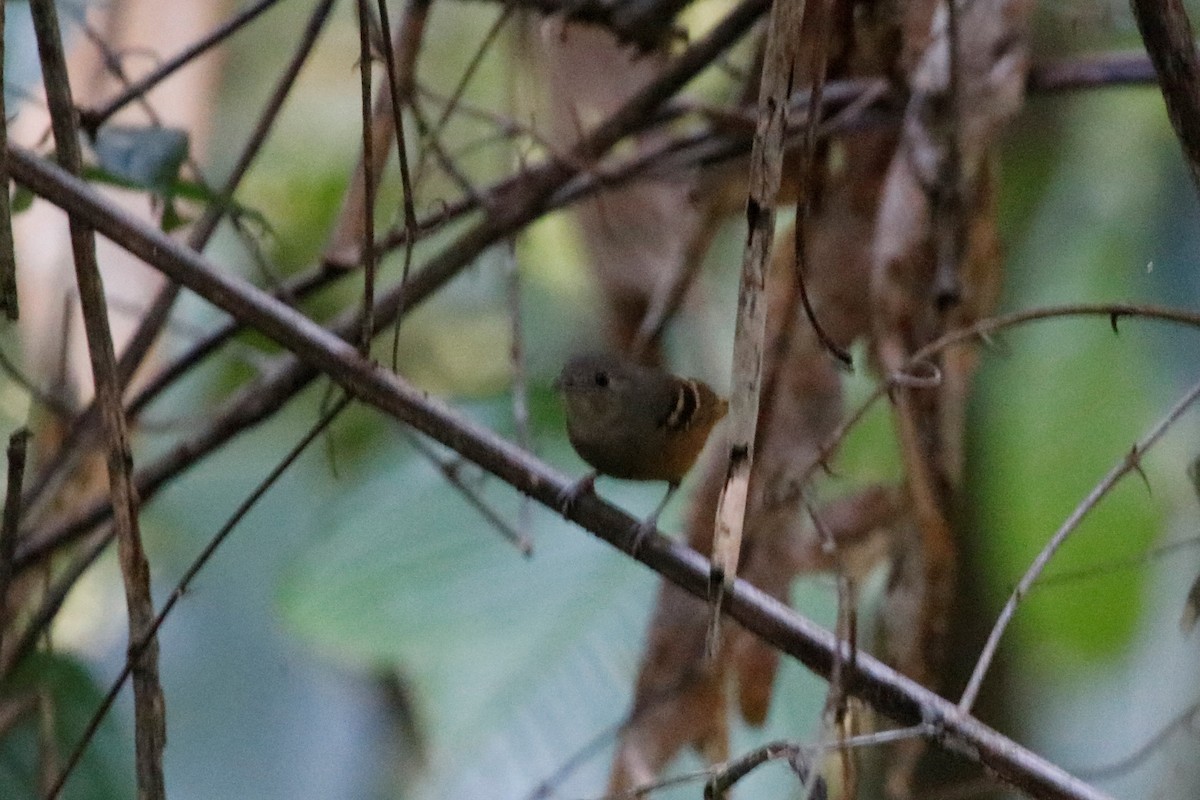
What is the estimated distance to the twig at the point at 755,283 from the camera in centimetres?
78

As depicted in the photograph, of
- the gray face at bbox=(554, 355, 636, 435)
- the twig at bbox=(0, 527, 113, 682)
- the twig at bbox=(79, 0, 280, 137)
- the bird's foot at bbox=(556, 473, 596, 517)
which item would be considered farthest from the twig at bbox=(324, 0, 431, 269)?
the bird's foot at bbox=(556, 473, 596, 517)

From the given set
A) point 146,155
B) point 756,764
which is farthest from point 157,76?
point 756,764

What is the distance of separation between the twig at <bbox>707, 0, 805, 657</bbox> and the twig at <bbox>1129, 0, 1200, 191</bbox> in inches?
9.8

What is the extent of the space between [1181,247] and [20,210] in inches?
77.2

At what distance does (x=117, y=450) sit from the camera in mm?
1088

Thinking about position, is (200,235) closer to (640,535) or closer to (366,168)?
(366,168)

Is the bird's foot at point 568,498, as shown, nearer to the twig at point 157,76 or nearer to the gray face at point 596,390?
the gray face at point 596,390

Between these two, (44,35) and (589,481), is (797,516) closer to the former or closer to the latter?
(589,481)

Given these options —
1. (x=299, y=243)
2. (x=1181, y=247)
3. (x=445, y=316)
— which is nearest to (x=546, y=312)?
(x=445, y=316)

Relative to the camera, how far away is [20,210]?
1459 millimetres

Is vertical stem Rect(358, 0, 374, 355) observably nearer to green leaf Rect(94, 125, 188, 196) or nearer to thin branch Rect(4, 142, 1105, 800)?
thin branch Rect(4, 142, 1105, 800)

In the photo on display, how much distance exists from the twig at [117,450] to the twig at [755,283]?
0.50 m

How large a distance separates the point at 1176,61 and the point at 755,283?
34 centimetres

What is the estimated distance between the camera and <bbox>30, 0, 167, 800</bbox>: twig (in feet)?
3.50
